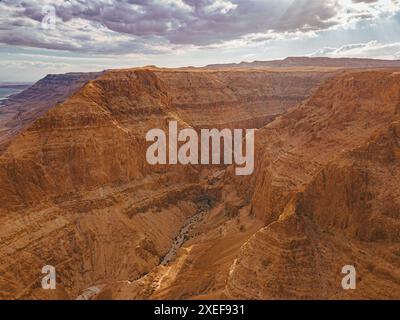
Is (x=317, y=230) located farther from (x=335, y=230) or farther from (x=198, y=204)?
(x=198, y=204)

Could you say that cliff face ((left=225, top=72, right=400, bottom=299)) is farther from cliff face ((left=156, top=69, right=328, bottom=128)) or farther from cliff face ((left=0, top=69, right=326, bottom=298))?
cliff face ((left=156, top=69, right=328, bottom=128))

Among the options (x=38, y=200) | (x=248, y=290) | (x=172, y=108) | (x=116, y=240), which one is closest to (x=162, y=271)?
(x=116, y=240)

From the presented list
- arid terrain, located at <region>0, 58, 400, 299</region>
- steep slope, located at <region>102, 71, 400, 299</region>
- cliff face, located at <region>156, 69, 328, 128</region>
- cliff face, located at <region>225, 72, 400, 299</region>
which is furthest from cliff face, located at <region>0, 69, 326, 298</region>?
cliff face, located at <region>225, 72, 400, 299</region>

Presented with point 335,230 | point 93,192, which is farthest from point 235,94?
point 335,230

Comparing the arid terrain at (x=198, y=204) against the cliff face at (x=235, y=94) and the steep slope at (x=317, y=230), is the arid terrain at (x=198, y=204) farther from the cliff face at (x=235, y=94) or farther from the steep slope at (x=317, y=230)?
the cliff face at (x=235, y=94)

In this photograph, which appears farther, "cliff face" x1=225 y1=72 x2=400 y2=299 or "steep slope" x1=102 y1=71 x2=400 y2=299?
"steep slope" x1=102 y1=71 x2=400 y2=299

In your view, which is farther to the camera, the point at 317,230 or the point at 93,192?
the point at 93,192

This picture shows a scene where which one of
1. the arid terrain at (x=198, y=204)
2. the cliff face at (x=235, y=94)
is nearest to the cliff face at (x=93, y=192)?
the arid terrain at (x=198, y=204)

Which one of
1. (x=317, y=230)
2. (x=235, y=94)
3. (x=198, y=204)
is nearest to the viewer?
(x=317, y=230)
